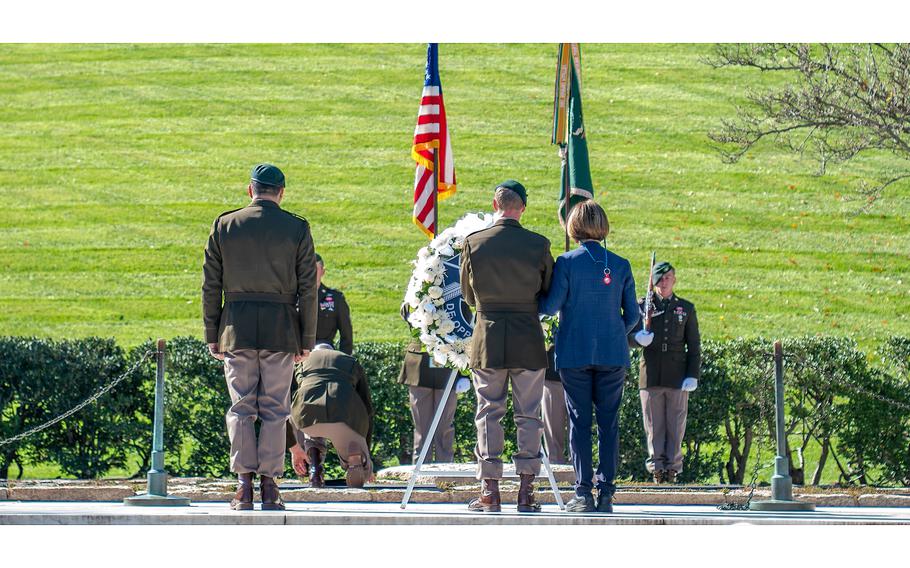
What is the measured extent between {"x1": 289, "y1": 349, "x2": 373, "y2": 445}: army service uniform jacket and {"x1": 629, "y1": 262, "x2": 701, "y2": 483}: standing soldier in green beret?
2851 mm

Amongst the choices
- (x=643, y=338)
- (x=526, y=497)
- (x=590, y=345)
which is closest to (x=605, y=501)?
(x=526, y=497)

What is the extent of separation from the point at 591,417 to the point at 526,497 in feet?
2.11

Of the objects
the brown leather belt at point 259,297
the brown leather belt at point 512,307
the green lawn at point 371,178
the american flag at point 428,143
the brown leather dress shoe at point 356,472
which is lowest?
the brown leather dress shoe at point 356,472

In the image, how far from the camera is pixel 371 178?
24.8m

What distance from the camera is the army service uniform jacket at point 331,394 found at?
10742 mm

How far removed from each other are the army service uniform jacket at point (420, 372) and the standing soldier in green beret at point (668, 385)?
1834 millimetres

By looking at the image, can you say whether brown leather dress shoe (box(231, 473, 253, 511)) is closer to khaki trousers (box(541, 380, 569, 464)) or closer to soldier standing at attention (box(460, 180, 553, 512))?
soldier standing at attention (box(460, 180, 553, 512))

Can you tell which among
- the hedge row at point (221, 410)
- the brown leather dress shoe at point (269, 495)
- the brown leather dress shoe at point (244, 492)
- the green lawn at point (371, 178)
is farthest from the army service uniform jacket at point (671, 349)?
the green lawn at point (371, 178)

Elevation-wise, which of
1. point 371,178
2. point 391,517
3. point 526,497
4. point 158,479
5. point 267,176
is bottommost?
point 391,517

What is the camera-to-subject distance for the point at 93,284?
2186 cm

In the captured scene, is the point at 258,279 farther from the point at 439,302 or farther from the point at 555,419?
the point at 555,419

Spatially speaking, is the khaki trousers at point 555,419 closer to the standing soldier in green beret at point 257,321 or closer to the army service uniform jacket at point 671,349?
the army service uniform jacket at point 671,349

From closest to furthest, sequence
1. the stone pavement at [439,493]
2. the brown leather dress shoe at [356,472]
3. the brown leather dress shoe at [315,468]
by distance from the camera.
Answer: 1. the stone pavement at [439,493]
2. the brown leather dress shoe at [356,472]
3. the brown leather dress shoe at [315,468]

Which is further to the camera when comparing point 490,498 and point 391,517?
point 490,498
